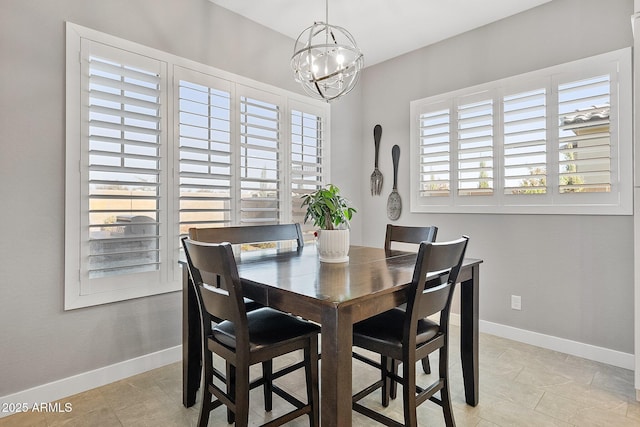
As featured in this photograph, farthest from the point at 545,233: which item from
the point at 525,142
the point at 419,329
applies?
the point at 419,329

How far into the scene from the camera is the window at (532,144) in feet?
8.34

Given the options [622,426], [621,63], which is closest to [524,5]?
[621,63]

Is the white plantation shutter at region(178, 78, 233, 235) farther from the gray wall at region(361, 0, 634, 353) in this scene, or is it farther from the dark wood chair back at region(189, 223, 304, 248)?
the gray wall at region(361, 0, 634, 353)

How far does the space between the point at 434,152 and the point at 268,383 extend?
8.78 feet

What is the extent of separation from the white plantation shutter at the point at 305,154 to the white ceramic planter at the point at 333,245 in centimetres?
135

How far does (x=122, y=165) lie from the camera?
91.4 inches

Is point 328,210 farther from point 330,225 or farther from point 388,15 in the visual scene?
point 388,15

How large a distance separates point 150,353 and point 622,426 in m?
2.87

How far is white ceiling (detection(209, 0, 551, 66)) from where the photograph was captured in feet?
9.41


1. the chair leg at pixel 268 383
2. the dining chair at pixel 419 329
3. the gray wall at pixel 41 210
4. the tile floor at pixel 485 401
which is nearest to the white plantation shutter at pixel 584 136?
the tile floor at pixel 485 401

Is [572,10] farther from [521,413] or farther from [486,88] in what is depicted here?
[521,413]

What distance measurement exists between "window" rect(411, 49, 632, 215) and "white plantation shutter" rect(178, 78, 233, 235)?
6.45 ft

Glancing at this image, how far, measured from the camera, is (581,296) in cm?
271

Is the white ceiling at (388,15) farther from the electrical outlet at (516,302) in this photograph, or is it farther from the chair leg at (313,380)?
the chair leg at (313,380)
